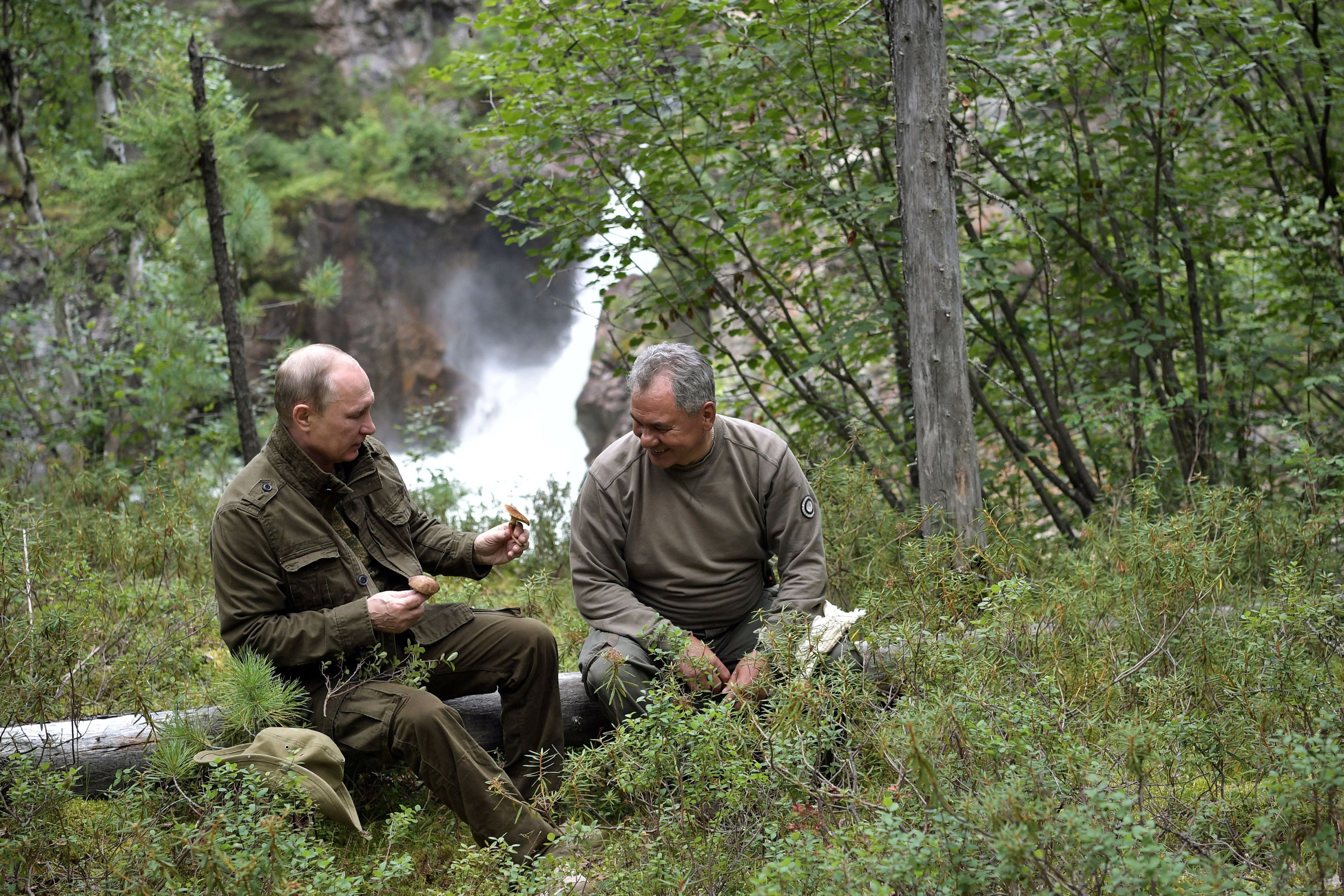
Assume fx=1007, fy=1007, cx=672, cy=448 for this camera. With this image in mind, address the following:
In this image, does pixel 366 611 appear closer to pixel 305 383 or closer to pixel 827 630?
pixel 305 383

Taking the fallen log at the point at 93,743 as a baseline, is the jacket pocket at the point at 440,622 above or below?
above

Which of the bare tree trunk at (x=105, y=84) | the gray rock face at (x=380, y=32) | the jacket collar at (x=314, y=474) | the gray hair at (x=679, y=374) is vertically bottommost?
the jacket collar at (x=314, y=474)

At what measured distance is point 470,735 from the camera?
3.29 metres

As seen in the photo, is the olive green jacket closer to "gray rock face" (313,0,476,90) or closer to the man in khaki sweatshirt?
the man in khaki sweatshirt

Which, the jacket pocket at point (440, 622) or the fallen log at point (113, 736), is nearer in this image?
the fallen log at point (113, 736)

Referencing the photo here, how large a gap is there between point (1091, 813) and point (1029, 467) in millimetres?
4039

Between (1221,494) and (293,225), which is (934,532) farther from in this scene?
(293,225)

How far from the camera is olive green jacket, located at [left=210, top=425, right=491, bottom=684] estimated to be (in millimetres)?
3160

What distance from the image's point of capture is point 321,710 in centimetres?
321

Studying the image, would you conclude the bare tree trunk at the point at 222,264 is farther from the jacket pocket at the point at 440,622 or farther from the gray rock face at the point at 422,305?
the gray rock face at the point at 422,305

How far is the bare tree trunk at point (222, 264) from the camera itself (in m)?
6.29

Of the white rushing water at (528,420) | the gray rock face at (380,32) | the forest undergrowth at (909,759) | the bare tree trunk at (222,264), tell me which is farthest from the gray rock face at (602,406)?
the forest undergrowth at (909,759)

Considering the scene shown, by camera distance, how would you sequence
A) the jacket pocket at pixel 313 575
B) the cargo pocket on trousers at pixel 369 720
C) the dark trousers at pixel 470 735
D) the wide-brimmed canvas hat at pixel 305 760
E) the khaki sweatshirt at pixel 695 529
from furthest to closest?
the khaki sweatshirt at pixel 695 529 < the jacket pocket at pixel 313 575 < the cargo pocket on trousers at pixel 369 720 < the dark trousers at pixel 470 735 < the wide-brimmed canvas hat at pixel 305 760

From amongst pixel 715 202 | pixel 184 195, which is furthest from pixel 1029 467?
pixel 184 195
